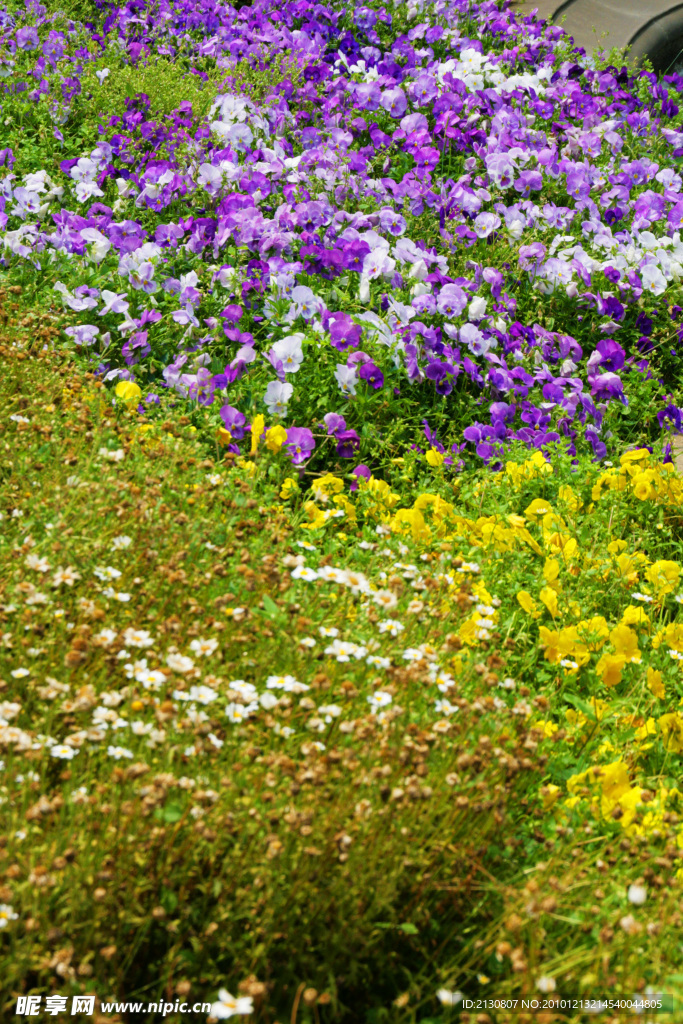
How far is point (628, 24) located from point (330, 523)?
27.0 feet

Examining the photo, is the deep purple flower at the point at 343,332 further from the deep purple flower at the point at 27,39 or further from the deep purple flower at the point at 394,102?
the deep purple flower at the point at 27,39

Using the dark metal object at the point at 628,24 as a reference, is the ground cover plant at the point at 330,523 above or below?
below

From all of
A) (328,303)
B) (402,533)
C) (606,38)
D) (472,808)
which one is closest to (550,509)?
(402,533)

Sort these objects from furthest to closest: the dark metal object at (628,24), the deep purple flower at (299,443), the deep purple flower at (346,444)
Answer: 1. the dark metal object at (628,24)
2. the deep purple flower at (346,444)
3. the deep purple flower at (299,443)

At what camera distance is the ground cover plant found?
152 centimetres

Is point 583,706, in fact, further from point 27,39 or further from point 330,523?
point 27,39

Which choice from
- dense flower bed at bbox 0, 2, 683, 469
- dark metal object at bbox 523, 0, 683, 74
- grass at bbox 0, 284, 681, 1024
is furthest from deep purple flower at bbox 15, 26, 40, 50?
dark metal object at bbox 523, 0, 683, 74

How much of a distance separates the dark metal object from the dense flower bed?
2.92 m

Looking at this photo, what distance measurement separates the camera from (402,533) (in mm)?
3018

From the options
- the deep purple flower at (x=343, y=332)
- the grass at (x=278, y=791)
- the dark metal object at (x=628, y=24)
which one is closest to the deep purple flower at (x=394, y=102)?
the deep purple flower at (x=343, y=332)

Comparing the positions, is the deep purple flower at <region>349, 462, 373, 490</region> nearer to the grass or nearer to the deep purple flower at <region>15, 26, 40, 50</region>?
the grass

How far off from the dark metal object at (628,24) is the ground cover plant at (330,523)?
2.62m

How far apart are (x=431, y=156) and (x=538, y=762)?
13.4 feet

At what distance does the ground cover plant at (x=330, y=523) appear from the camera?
152 centimetres
